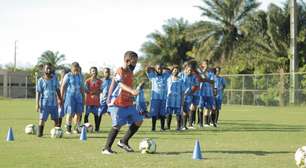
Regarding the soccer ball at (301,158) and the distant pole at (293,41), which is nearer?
the soccer ball at (301,158)

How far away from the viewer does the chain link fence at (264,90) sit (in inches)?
1617

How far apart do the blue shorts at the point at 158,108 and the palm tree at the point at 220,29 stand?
41.1 meters

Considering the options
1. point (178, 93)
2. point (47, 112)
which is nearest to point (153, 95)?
point (178, 93)

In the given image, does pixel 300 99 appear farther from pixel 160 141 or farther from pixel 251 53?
pixel 160 141

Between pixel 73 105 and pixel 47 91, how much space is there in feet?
5.12

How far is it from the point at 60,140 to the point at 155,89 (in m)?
4.86

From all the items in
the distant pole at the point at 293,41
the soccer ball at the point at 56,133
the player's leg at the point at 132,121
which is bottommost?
the soccer ball at the point at 56,133

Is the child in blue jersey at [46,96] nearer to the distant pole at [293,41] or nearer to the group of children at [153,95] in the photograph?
the group of children at [153,95]

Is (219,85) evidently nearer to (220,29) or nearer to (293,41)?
(293,41)

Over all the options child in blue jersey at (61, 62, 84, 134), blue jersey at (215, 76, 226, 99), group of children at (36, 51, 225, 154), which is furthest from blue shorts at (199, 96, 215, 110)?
child in blue jersey at (61, 62, 84, 134)

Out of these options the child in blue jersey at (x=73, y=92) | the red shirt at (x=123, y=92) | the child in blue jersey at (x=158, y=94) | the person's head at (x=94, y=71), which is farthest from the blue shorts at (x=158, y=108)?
the red shirt at (x=123, y=92)

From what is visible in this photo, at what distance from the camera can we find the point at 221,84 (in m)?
20.7

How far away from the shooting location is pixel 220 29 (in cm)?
6006

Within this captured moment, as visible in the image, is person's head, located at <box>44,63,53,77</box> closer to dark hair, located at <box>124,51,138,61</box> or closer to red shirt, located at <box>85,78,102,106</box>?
red shirt, located at <box>85,78,102,106</box>
